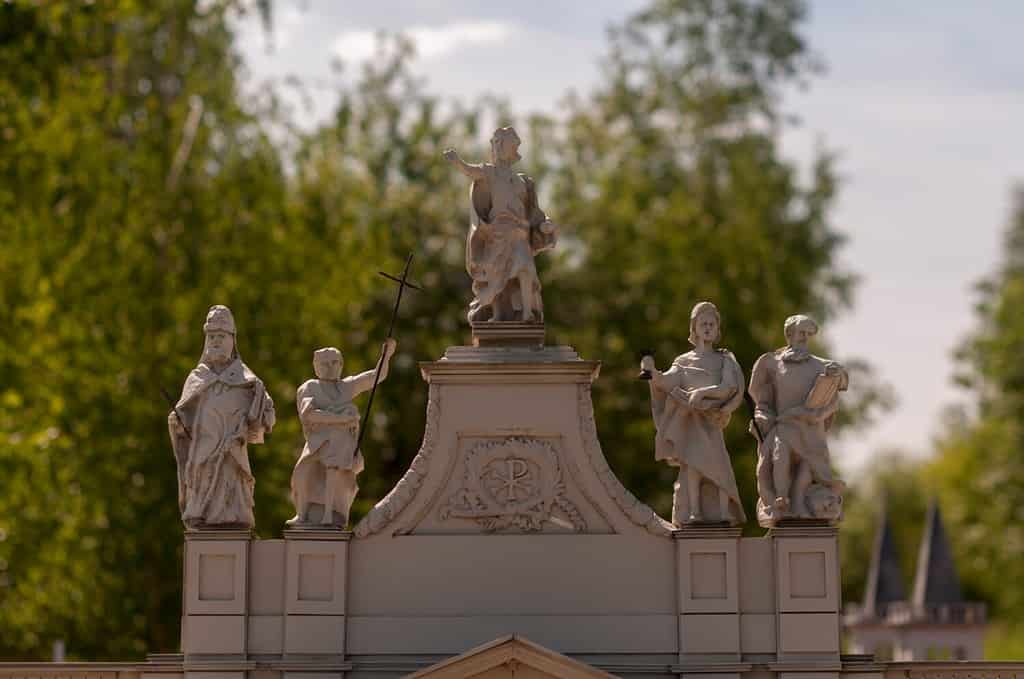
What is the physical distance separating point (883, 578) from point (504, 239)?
2200cm

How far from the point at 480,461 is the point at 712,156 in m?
23.5

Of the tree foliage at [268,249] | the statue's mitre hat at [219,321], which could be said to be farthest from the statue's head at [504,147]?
the tree foliage at [268,249]

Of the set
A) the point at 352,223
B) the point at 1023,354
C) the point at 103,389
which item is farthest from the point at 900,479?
the point at 103,389

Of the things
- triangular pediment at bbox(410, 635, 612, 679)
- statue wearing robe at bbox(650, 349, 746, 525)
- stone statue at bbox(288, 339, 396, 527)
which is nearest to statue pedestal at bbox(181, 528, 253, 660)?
stone statue at bbox(288, 339, 396, 527)

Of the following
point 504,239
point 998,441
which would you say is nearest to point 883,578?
point 998,441

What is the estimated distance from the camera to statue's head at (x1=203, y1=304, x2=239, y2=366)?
66.1ft

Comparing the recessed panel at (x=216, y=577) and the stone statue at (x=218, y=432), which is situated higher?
the stone statue at (x=218, y=432)

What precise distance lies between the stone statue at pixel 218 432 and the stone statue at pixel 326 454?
0.43 meters

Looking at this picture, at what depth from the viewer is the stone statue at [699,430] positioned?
19.9 meters

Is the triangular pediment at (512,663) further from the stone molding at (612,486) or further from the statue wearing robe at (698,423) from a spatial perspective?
the statue wearing robe at (698,423)

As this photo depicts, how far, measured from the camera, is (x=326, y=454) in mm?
19891

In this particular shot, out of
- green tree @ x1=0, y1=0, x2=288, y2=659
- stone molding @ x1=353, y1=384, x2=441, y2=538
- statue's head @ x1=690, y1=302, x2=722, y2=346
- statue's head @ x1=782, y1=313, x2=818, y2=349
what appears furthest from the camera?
green tree @ x1=0, y1=0, x2=288, y2=659

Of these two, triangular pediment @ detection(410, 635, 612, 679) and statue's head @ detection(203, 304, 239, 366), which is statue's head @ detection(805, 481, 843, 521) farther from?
statue's head @ detection(203, 304, 239, 366)

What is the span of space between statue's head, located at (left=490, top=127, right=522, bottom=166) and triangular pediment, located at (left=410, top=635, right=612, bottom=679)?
4743mm
